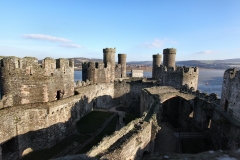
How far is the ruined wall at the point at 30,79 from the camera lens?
12.5 meters

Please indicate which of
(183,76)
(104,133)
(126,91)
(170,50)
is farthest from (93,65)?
(183,76)

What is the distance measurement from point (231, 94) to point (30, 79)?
14910 mm

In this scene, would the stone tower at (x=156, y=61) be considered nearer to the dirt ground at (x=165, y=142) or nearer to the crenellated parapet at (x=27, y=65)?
the dirt ground at (x=165, y=142)

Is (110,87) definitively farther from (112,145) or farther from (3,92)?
(112,145)

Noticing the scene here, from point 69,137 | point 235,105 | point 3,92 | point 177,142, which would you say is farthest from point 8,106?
point 235,105

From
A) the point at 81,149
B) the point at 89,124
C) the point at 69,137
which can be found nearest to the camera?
the point at 81,149

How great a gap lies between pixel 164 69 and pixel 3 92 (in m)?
19.5

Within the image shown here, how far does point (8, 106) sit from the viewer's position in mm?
12008

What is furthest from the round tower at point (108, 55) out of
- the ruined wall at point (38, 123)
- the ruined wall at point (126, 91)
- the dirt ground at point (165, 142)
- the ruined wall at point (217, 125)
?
the dirt ground at point (165, 142)

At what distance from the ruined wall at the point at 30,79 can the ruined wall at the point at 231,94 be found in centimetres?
1372

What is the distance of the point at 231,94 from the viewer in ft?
38.9

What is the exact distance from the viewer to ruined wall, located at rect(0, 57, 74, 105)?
1255cm

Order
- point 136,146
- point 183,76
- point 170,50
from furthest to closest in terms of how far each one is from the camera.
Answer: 1. point 170,50
2. point 183,76
3. point 136,146

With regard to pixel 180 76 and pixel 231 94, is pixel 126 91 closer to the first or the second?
pixel 180 76
